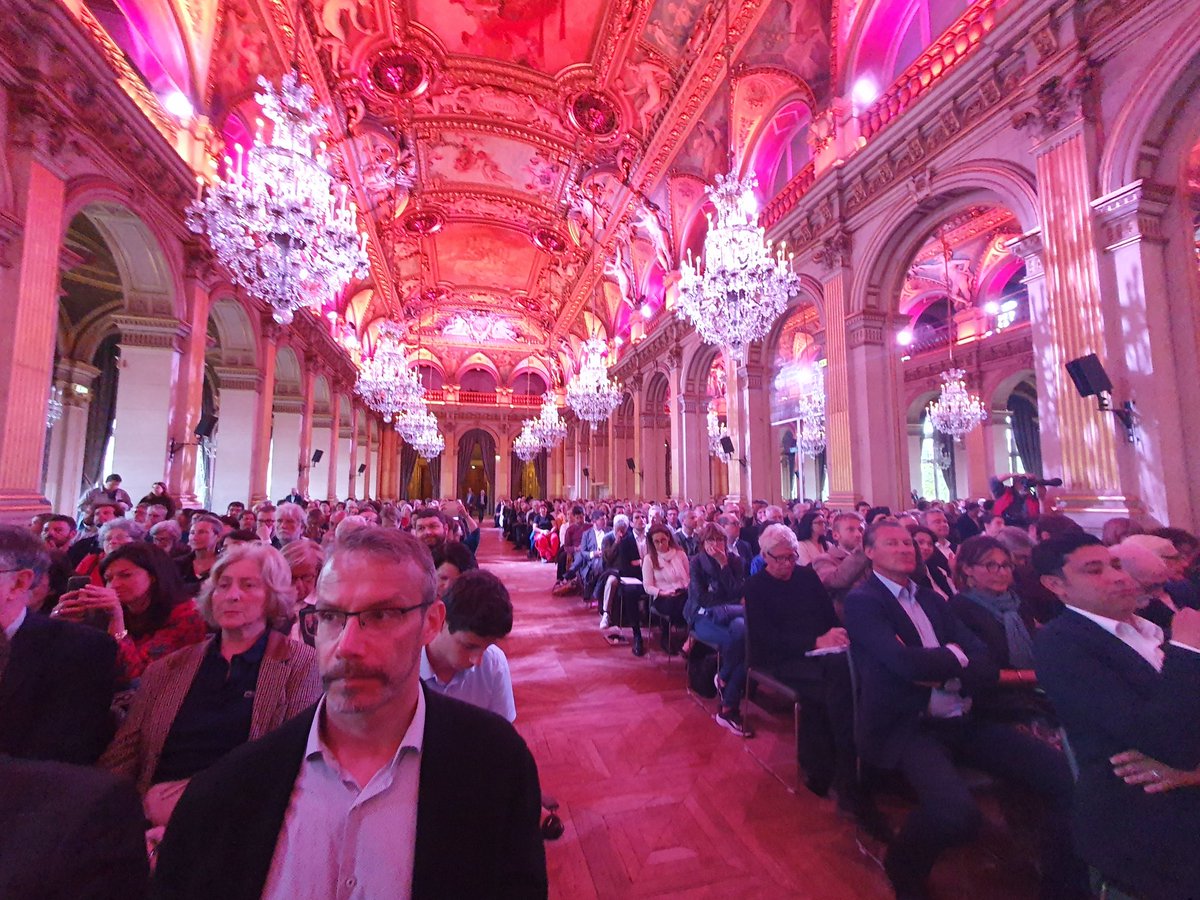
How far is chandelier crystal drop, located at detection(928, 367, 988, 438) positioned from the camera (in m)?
11.3

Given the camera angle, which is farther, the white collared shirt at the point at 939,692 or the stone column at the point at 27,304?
the stone column at the point at 27,304

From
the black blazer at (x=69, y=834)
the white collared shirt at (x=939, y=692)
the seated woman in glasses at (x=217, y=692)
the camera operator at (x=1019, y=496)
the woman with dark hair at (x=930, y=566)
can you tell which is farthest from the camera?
the camera operator at (x=1019, y=496)

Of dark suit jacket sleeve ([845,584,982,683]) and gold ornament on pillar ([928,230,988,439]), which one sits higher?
gold ornament on pillar ([928,230,988,439])

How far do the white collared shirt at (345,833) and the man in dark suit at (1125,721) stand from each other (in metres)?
1.77

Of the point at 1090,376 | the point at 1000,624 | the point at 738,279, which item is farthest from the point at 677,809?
the point at 738,279

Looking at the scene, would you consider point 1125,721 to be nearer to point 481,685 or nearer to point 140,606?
point 481,685

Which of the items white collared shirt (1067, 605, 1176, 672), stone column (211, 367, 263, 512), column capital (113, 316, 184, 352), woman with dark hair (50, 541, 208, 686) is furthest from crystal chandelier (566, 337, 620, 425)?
white collared shirt (1067, 605, 1176, 672)

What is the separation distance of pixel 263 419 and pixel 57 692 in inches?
421

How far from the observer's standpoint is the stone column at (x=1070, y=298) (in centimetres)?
466

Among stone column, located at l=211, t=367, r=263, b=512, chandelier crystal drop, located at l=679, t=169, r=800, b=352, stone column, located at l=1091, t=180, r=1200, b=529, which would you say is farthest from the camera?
stone column, located at l=211, t=367, r=263, b=512

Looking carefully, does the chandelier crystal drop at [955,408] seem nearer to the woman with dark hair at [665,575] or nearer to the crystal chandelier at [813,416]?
the crystal chandelier at [813,416]

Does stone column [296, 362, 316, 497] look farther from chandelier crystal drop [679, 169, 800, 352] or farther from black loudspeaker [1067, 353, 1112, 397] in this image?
black loudspeaker [1067, 353, 1112, 397]

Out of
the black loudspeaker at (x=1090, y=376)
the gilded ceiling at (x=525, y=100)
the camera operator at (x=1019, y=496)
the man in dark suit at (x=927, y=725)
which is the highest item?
the gilded ceiling at (x=525, y=100)

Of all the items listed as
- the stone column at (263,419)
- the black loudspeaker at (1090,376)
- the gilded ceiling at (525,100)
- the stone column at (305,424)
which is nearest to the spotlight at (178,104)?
the gilded ceiling at (525,100)
